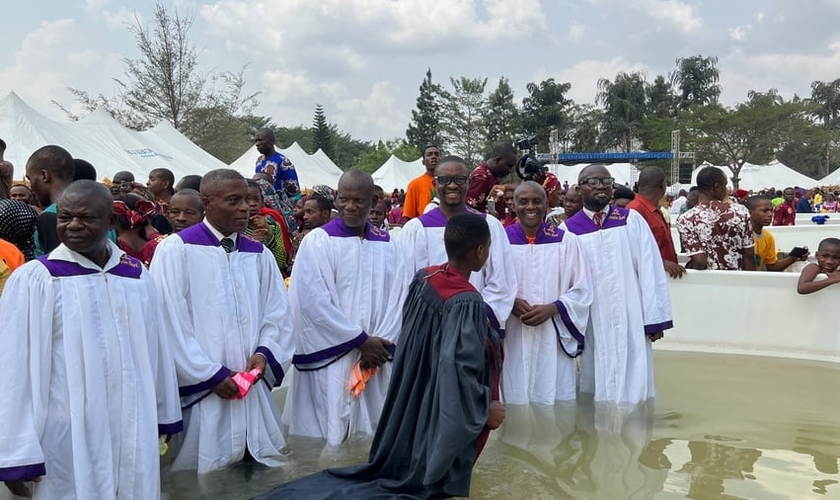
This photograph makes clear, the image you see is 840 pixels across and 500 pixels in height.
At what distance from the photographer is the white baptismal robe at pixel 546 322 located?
18.7 feet

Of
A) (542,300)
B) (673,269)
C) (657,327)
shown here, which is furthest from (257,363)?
(673,269)

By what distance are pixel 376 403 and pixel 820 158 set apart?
68013 mm

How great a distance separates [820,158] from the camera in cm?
6125

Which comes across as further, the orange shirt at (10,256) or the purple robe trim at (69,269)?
the orange shirt at (10,256)

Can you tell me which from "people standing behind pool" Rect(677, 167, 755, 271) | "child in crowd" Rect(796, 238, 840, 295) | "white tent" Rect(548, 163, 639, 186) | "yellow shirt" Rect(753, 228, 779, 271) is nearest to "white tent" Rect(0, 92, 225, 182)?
"people standing behind pool" Rect(677, 167, 755, 271)

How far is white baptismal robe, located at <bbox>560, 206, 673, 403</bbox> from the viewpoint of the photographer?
5.85 meters

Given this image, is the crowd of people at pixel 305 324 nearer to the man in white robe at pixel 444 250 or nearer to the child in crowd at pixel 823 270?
the man in white robe at pixel 444 250

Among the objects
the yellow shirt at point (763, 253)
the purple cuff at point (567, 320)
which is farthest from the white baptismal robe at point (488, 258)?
the yellow shirt at point (763, 253)

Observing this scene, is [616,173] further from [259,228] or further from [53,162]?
[53,162]

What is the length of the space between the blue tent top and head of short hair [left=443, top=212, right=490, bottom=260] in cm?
4580

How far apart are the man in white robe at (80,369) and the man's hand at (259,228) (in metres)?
2.58

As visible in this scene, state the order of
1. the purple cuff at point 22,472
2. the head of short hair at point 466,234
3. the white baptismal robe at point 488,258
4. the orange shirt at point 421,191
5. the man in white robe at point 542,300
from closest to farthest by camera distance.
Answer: the purple cuff at point 22,472, the head of short hair at point 466,234, the white baptismal robe at point 488,258, the man in white robe at point 542,300, the orange shirt at point 421,191

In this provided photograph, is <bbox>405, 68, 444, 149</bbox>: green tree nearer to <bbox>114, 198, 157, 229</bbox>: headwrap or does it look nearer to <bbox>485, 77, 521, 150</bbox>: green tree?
<bbox>485, 77, 521, 150</bbox>: green tree

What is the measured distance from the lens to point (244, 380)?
4098 millimetres
